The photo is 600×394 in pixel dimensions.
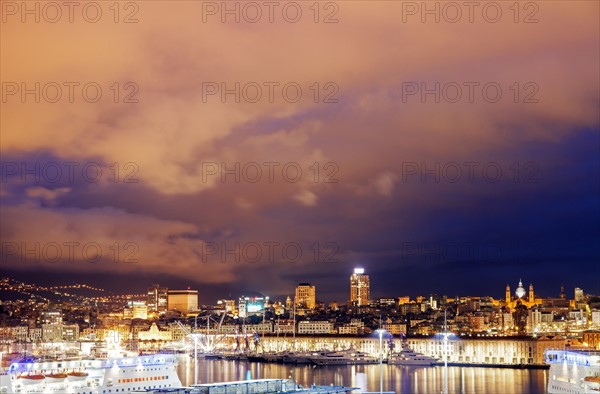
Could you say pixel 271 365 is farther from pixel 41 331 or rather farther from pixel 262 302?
pixel 262 302

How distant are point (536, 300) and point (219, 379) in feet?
354

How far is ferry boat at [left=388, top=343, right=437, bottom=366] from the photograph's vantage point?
7674 cm

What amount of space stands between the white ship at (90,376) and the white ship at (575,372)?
15.3 metres

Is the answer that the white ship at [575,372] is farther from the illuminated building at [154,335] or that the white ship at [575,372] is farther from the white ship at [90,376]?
the illuminated building at [154,335]

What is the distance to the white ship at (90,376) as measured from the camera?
3067 centimetres

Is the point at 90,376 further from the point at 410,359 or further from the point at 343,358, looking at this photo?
the point at 343,358

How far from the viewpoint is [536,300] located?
155 metres

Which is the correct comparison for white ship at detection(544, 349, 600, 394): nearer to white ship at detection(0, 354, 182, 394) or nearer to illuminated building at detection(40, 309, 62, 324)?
white ship at detection(0, 354, 182, 394)

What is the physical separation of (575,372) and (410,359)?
42.9 metres

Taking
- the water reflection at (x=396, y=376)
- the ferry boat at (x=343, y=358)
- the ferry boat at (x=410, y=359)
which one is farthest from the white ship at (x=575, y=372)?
the ferry boat at (x=343, y=358)

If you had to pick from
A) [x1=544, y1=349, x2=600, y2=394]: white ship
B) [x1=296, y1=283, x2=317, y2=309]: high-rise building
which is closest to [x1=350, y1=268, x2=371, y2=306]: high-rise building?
[x1=296, y1=283, x2=317, y2=309]: high-rise building

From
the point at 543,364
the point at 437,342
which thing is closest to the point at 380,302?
the point at 437,342

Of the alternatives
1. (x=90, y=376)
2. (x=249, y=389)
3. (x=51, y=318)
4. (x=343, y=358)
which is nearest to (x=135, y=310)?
(x=51, y=318)

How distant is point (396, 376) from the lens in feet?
202
